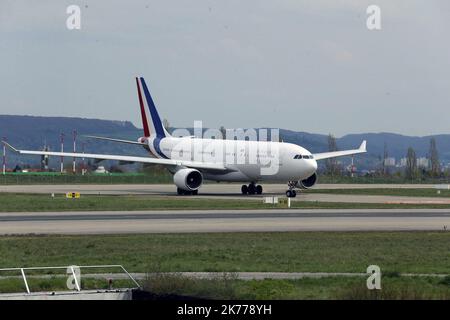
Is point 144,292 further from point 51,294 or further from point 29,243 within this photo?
point 29,243

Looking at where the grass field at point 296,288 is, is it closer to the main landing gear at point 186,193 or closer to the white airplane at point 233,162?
the white airplane at point 233,162

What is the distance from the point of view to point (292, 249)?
38.5m

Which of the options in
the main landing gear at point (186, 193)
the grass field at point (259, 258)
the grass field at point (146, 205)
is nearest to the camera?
the grass field at point (259, 258)

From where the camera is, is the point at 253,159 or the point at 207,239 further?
the point at 253,159

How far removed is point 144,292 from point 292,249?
15906 millimetres

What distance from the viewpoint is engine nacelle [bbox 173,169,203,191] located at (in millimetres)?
81688

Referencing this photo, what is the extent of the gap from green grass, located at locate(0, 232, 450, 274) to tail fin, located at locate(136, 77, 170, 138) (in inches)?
1995

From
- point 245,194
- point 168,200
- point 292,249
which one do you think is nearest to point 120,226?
point 292,249

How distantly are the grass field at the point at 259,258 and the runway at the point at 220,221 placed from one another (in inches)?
127

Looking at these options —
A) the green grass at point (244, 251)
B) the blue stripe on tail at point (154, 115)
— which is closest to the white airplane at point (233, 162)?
the blue stripe on tail at point (154, 115)

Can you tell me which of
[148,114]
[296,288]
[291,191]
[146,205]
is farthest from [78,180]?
[296,288]

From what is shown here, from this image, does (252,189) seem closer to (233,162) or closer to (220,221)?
→ (233,162)

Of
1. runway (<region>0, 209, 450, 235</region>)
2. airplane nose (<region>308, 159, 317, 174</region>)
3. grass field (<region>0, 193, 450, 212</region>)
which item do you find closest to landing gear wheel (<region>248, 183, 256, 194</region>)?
airplane nose (<region>308, 159, 317, 174</region>)

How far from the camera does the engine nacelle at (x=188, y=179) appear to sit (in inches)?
3216
